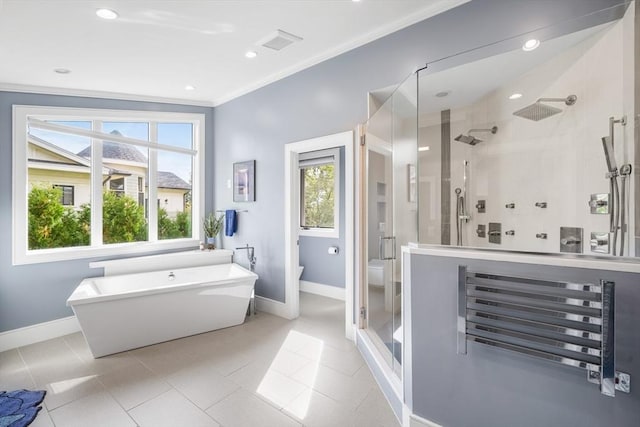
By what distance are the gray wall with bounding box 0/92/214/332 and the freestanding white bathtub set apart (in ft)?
1.12

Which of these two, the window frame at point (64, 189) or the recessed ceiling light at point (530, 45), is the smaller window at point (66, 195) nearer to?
the window frame at point (64, 189)

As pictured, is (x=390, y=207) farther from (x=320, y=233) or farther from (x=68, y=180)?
(x=68, y=180)

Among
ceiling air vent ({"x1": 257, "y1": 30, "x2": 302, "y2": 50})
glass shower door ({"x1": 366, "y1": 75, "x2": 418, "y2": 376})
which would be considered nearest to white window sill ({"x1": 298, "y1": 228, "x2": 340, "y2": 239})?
glass shower door ({"x1": 366, "y1": 75, "x2": 418, "y2": 376})

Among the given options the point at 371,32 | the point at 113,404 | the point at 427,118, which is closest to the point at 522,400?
the point at 427,118

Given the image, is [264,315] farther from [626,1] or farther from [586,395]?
[626,1]

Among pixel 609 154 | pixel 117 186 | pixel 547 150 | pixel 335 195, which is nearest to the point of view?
pixel 609 154

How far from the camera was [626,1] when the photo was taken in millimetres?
1790

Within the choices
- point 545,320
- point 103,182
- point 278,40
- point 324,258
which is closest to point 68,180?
point 103,182

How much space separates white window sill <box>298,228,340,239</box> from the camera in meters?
4.81

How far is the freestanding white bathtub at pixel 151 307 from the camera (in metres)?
2.78

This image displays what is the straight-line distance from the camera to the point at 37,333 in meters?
3.38

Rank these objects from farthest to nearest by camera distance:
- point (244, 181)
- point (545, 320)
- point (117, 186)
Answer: point (244, 181) → point (117, 186) → point (545, 320)

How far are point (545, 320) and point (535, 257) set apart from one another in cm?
28

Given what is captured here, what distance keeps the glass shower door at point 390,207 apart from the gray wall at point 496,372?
0.28 meters
